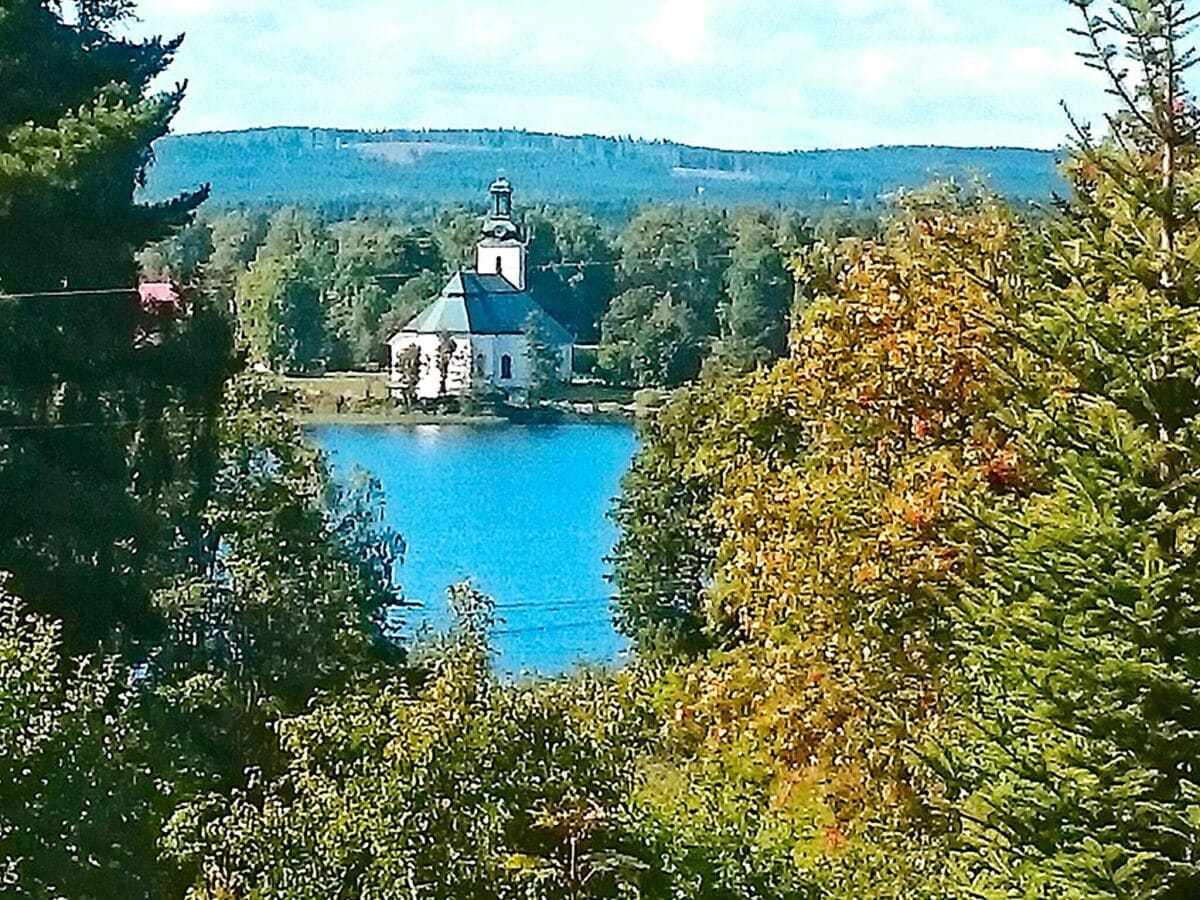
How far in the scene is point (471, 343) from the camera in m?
41.3

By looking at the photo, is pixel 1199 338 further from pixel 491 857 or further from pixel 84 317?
pixel 84 317

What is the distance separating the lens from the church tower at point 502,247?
2090 inches

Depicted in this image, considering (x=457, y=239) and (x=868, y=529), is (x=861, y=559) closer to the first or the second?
(x=868, y=529)

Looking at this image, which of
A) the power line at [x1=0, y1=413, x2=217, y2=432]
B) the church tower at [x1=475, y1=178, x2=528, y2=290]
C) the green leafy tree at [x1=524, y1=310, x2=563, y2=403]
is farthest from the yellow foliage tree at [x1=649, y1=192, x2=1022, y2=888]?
the church tower at [x1=475, y1=178, x2=528, y2=290]

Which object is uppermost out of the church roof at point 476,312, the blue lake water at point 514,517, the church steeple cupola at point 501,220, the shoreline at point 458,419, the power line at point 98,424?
Result: the church steeple cupola at point 501,220

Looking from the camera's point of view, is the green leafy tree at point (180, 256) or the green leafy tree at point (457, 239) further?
the green leafy tree at point (457, 239)

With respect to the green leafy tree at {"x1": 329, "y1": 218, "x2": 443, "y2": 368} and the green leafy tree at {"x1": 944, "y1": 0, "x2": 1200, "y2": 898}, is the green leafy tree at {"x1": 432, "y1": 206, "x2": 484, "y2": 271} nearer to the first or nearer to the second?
the green leafy tree at {"x1": 329, "y1": 218, "x2": 443, "y2": 368}

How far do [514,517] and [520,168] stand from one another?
9938cm

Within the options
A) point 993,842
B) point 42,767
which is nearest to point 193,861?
point 42,767

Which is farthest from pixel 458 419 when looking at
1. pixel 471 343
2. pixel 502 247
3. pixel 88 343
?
pixel 88 343

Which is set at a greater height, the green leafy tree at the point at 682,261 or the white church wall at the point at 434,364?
the green leafy tree at the point at 682,261

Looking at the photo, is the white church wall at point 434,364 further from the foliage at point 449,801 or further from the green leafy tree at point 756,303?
the foliage at point 449,801

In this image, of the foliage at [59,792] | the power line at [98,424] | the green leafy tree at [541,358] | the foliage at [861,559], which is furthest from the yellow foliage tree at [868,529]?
the green leafy tree at [541,358]

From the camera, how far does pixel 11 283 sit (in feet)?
51.7
